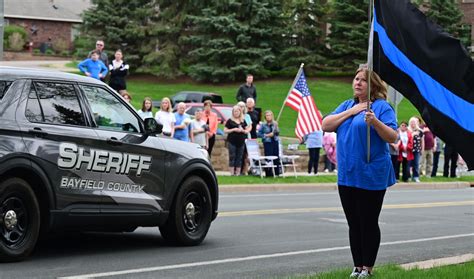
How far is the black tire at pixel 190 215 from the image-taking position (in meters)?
11.4

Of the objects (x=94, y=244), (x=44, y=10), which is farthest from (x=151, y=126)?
(x=44, y=10)

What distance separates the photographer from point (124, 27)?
2347 inches

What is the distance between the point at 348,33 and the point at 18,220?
48.9m

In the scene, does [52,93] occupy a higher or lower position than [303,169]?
higher

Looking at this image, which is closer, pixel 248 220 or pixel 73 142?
pixel 73 142

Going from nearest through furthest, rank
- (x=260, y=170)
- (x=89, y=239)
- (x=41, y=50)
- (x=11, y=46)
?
(x=89, y=239), (x=260, y=170), (x=11, y=46), (x=41, y=50)

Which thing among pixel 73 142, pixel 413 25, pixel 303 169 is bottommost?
pixel 303 169

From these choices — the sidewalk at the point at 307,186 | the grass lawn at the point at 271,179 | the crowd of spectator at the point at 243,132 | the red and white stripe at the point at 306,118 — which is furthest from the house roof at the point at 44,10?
the grass lawn at the point at 271,179

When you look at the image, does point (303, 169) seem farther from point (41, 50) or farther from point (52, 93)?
point (41, 50)

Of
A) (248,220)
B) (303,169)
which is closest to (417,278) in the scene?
(248,220)

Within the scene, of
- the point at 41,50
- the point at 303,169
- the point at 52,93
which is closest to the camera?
the point at 52,93

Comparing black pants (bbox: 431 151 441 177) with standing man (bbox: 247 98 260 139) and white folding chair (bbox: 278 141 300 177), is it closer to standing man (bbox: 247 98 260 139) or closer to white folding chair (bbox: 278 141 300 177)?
white folding chair (bbox: 278 141 300 177)

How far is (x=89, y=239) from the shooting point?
1188 cm

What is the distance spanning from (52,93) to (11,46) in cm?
6060
